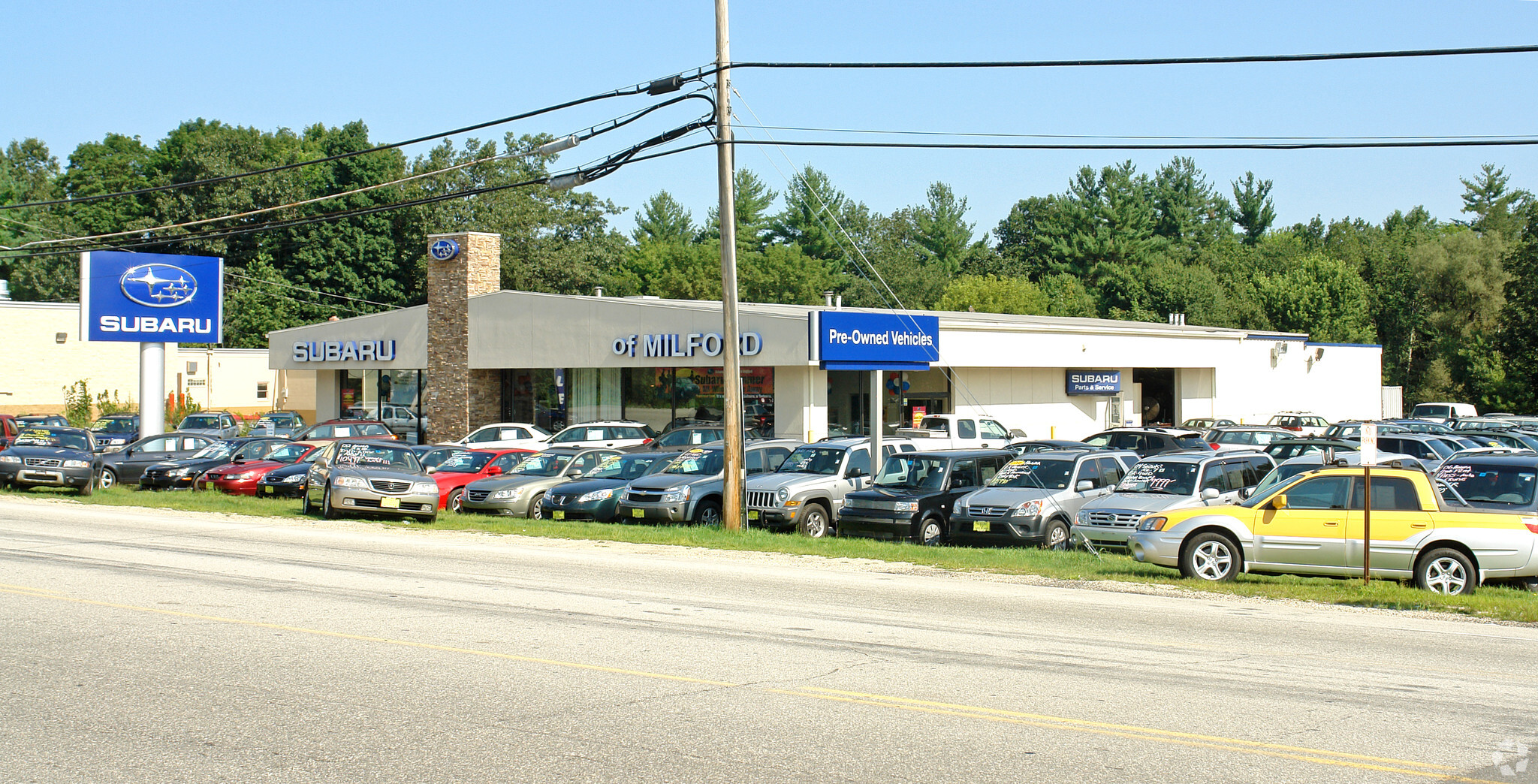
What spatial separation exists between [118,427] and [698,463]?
28244 millimetres

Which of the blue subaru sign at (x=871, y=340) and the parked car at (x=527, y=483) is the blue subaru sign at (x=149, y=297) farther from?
the blue subaru sign at (x=871, y=340)

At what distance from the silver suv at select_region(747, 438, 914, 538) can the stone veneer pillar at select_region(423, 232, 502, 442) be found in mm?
20319

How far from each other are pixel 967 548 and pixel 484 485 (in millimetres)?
10474

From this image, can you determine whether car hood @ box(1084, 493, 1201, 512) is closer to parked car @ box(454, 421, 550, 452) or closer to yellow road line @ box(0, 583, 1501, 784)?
yellow road line @ box(0, 583, 1501, 784)

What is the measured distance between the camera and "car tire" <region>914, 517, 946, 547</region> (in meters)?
19.3

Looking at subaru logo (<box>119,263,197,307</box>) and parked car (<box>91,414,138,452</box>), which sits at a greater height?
subaru logo (<box>119,263,197,307</box>)

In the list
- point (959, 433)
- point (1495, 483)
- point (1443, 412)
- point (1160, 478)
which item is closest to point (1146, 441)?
point (959, 433)

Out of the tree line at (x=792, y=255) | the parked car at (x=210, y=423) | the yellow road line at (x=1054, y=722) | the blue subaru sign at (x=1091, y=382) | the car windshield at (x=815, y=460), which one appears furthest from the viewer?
the tree line at (x=792, y=255)

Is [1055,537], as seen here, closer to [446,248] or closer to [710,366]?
[710,366]

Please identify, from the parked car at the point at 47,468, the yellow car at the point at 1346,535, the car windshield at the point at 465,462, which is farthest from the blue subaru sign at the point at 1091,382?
the parked car at the point at 47,468

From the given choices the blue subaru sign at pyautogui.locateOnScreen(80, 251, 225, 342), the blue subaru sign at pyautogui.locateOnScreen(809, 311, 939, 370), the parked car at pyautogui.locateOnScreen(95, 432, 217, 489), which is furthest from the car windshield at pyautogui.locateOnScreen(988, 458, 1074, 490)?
the blue subaru sign at pyautogui.locateOnScreen(80, 251, 225, 342)

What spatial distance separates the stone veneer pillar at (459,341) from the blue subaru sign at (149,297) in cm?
679

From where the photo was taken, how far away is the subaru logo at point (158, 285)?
35.7m

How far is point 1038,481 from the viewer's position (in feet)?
63.2
